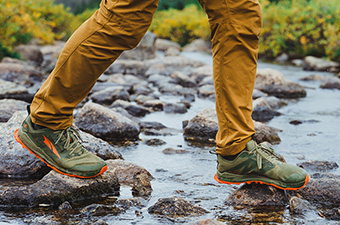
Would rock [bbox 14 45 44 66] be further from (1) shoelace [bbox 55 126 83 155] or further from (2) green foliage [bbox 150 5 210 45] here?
(2) green foliage [bbox 150 5 210 45]

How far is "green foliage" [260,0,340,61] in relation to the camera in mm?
12500

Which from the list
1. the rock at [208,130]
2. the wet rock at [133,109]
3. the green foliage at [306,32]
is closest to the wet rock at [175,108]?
the wet rock at [133,109]

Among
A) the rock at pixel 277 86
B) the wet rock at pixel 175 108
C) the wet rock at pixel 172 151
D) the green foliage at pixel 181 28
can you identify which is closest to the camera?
the wet rock at pixel 172 151

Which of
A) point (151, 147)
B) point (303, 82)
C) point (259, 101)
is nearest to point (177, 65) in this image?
point (303, 82)

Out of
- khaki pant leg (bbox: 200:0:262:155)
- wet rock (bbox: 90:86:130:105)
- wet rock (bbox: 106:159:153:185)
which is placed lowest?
wet rock (bbox: 90:86:130:105)

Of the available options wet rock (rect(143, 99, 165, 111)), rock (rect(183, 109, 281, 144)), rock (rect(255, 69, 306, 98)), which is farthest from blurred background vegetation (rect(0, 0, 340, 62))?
rock (rect(183, 109, 281, 144))

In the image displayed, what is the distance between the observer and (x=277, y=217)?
227 centimetres

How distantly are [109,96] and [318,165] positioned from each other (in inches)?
146

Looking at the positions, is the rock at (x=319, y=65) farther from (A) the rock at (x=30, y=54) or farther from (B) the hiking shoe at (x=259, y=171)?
(B) the hiking shoe at (x=259, y=171)

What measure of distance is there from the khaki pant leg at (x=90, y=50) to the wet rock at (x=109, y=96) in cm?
389

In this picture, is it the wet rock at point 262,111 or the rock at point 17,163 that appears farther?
the wet rock at point 262,111

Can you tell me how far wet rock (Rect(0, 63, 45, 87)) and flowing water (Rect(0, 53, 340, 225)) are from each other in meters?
3.27

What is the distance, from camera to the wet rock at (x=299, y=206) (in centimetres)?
231

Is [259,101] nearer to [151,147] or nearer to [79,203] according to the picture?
[151,147]
